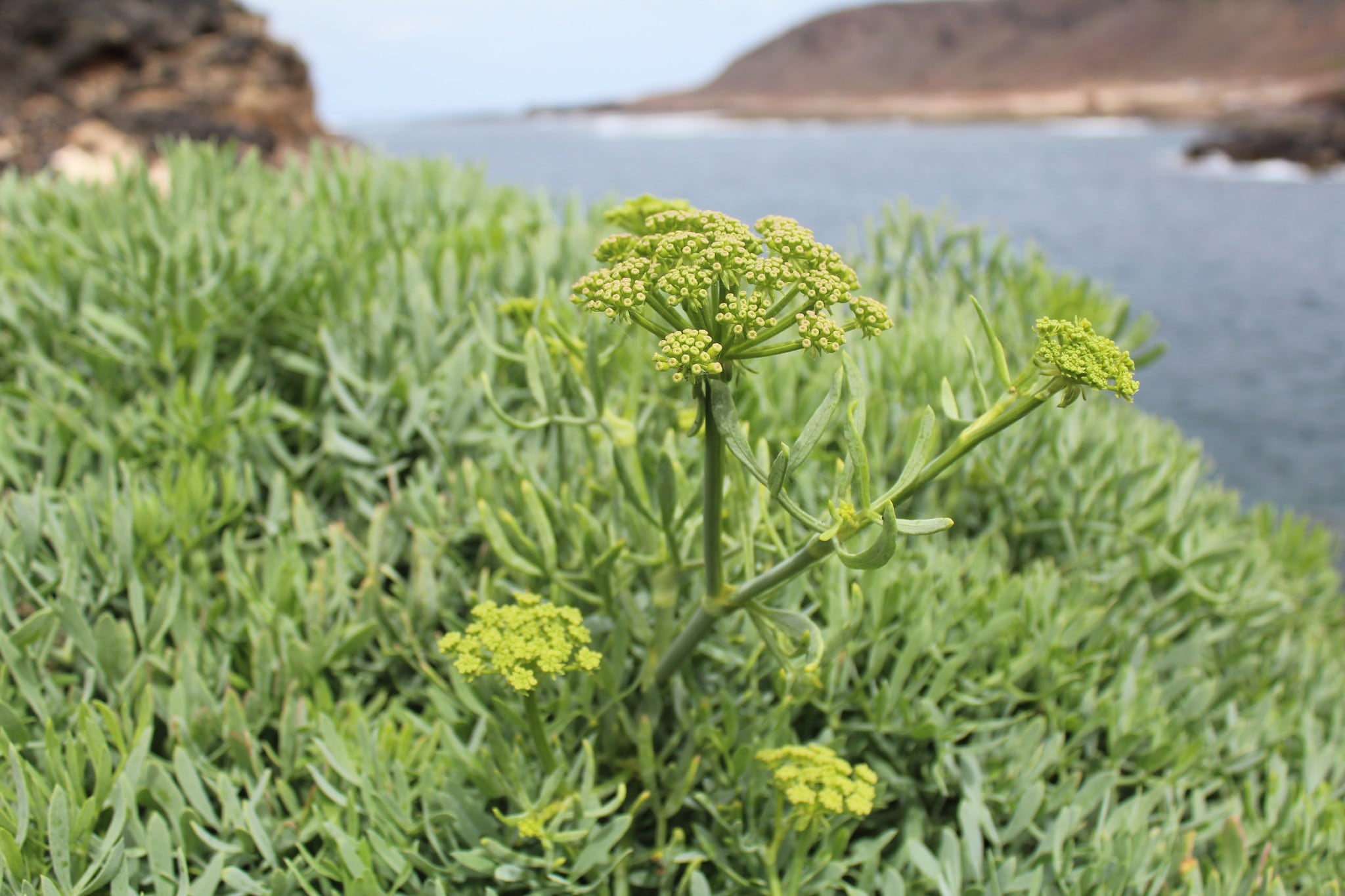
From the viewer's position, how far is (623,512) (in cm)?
212

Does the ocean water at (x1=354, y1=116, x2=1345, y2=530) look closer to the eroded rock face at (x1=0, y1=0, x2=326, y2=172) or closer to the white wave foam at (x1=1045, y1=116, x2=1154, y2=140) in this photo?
the eroded rock face at (x1=0, y1=0, x2=326, y2=172)

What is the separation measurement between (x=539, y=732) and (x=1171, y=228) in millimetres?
25311

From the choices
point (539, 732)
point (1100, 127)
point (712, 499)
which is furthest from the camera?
point (1100, 127)

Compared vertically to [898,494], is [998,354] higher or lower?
higher

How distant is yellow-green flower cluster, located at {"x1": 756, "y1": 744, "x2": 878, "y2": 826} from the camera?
63.9 inches

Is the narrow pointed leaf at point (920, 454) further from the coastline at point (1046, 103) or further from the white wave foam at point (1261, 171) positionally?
the coastline at point (1046, 103)

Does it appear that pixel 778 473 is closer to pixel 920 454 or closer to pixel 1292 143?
pixel 920 454

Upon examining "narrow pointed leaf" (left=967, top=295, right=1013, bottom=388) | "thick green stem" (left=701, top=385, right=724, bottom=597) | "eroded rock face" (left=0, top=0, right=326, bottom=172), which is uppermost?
"eroded rock face" (left=0, top=0, right=326, bottom=172)

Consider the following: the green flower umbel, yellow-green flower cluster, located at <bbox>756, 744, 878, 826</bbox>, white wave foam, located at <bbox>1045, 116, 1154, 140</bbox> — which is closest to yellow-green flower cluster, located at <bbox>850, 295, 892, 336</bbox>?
the green flower umbel

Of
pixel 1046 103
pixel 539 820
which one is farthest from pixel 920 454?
pixel 1046 103

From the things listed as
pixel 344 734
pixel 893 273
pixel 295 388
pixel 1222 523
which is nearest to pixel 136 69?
pixel 295 388

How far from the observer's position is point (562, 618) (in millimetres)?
1631

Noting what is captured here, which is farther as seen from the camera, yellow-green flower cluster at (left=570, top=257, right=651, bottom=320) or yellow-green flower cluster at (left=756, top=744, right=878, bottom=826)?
yellow-green flower cluster at (left=756, top=744, right=878, bottom=826)

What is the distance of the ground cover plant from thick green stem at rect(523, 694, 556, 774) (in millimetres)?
79
